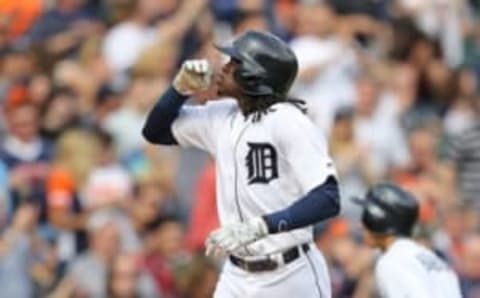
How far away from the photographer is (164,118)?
31.2 feet

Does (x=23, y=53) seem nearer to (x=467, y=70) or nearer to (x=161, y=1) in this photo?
(x=161, y=1)

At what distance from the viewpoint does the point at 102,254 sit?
13414 millimetres

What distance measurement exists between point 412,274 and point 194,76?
1507 mm

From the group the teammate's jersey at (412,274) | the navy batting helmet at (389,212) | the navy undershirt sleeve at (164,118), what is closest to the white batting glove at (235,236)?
the navy undershirt sleeve at (164,118)

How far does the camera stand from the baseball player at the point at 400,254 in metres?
9.71

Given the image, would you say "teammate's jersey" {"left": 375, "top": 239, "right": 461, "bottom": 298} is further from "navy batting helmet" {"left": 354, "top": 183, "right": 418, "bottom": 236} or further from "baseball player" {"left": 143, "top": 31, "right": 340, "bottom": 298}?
"baseball player" {"left": 143, "top": 31, "right": 340, "bottom": 298}

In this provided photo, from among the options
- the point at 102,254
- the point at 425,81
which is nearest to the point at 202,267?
the point at 102,254

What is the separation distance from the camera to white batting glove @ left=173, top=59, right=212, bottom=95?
913 cm

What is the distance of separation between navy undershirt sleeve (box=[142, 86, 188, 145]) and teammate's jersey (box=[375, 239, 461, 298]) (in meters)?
1.22

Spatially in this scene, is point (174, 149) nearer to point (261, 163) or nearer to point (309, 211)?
point (261, 163)

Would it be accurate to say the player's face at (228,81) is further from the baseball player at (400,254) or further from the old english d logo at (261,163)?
the baseball player at (400,254)

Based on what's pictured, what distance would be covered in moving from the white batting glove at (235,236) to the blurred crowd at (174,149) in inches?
159

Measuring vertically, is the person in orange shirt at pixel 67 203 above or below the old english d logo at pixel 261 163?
below

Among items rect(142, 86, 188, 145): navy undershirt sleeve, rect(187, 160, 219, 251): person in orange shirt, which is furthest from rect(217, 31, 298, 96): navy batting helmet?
rect(187, 160, 219, 251): person in orange shirt
